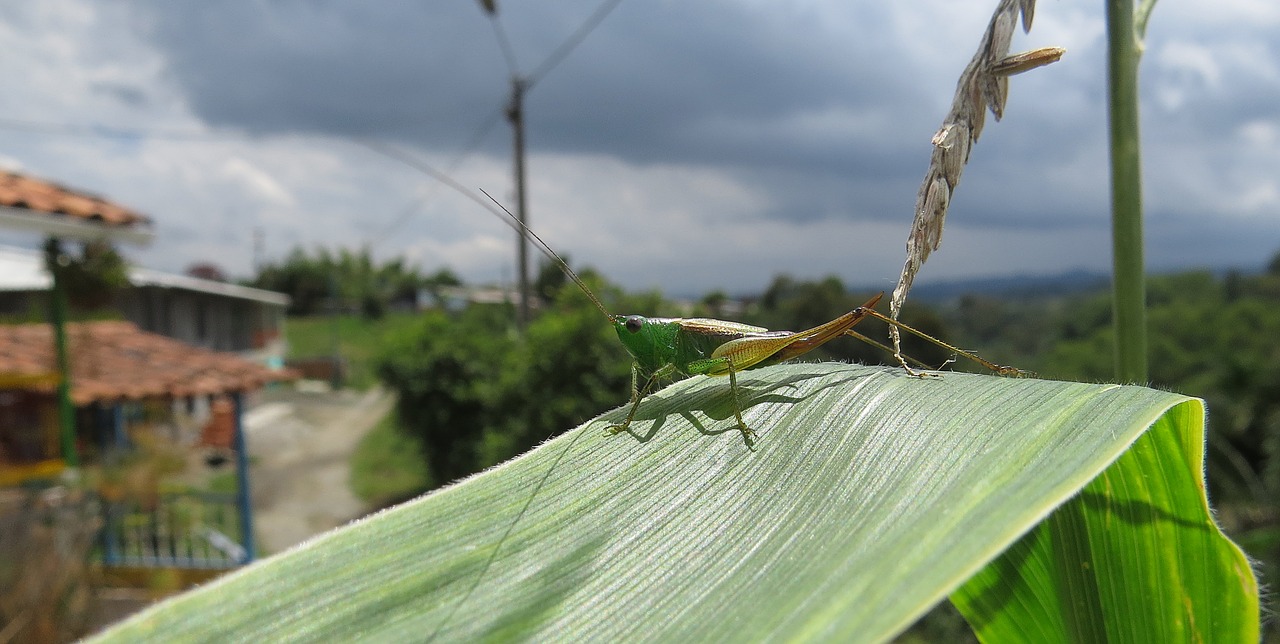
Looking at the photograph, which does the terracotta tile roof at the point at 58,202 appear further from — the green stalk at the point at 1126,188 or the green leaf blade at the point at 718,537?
the green stalk at the point at 1126,188

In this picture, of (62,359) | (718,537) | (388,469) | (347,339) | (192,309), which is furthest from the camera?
(347,339)

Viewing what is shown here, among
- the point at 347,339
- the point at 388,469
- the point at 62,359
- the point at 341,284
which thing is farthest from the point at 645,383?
the point at 341,284

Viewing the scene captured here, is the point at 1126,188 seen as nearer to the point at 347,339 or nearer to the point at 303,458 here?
the point at 303,458

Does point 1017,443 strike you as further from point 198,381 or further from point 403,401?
point 403,401

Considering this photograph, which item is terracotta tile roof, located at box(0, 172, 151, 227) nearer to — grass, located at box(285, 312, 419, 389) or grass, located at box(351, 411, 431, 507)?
grass, located at box(351, 411, 431, 507)

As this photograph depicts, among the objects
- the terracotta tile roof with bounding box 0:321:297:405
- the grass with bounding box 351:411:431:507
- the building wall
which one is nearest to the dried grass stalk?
the terracotta tile roof with bounding box 0:321:297:405

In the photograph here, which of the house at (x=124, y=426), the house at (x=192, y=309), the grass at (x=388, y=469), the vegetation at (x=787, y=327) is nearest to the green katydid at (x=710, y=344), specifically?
the vegetation at (x=787, y=327)
